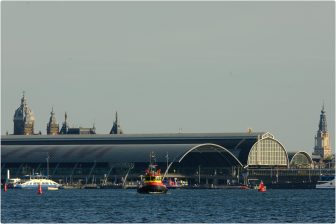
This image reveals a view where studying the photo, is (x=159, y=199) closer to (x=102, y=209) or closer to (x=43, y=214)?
(x=102, y=209)

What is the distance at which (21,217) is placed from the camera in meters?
134

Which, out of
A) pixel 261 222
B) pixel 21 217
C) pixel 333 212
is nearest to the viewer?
pixel 261 222

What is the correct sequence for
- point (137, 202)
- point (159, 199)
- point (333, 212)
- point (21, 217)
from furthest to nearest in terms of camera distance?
point (159, 199), point (137, 202), point (333, 212), point (21, 217)

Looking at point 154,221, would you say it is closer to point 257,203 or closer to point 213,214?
point 213,214

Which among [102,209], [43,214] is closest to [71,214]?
[43,214]

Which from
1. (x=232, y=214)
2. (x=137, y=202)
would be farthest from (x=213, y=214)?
(x=137, y=202)

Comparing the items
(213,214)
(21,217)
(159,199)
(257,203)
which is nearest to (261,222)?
(213,214)

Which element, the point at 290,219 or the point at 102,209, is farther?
the point at 102,209

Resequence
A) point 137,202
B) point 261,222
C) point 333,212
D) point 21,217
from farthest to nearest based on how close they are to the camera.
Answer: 1. point 137,202
2. point 333,212
3. point 21,217
4. point 261,222

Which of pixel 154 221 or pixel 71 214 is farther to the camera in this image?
pixel 71 214

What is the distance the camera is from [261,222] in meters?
124

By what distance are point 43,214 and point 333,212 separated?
3344 cm

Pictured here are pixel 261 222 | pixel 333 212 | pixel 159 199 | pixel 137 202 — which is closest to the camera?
pixel 261 222

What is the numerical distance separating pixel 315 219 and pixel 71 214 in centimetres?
2697
